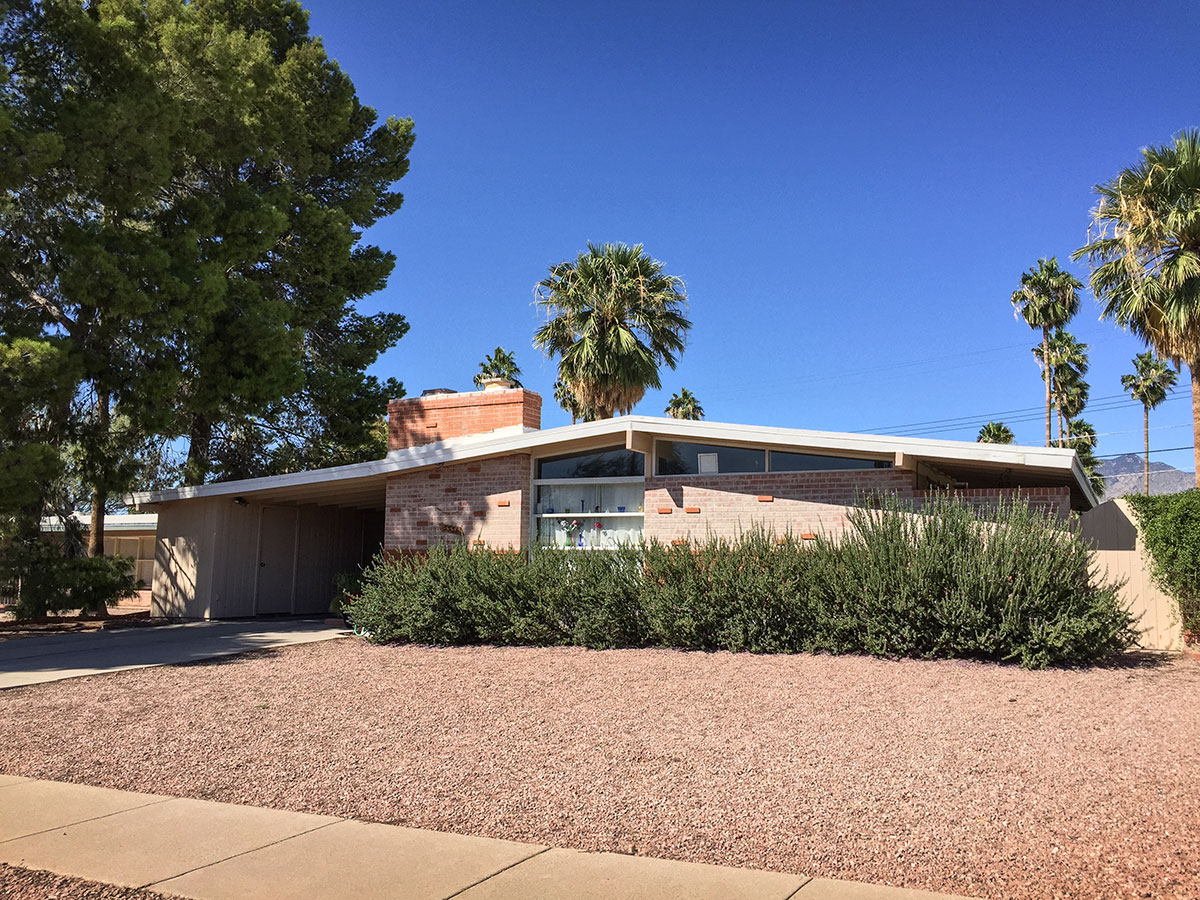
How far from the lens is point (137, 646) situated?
537 inches

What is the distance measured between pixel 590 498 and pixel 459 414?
3243mm

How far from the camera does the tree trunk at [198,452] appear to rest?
2200cm

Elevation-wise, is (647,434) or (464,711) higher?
(647,434)

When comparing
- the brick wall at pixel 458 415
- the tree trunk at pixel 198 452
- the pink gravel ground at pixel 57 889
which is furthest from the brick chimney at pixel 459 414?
the pink gravel ground at pixel 57 889

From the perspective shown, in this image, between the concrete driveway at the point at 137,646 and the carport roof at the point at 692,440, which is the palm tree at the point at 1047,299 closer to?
the carport roof at the point at 692,440

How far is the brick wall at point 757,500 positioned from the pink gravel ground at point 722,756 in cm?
321

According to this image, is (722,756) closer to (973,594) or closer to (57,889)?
(57,889)

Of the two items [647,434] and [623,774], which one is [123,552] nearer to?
[647,434]

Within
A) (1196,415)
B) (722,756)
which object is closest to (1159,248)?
(1196,415)

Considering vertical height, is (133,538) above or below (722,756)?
above

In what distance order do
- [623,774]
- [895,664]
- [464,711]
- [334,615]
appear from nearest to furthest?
[623,774]
[464,711]
[895,664]
[334,615]

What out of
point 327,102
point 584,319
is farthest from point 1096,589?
point 327,102

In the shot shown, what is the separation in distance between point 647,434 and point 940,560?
519cm

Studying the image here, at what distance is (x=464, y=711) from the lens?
8.11m
